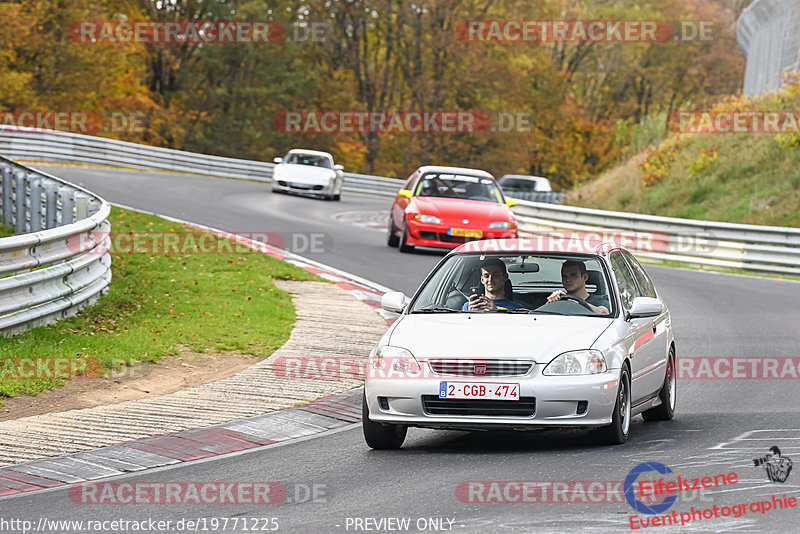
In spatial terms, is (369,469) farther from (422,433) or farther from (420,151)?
(420,151)

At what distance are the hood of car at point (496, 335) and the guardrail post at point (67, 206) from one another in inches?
370

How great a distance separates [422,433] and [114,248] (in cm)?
1076

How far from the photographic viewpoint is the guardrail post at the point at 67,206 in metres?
16.7

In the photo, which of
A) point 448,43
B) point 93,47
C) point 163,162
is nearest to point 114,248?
point 163,162

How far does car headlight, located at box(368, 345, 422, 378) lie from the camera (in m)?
7.85

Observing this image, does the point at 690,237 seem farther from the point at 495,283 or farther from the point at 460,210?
the point at 495,283

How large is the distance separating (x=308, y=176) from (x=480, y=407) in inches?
1116

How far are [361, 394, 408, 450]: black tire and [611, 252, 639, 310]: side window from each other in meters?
1.95

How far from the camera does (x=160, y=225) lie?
22.3 m

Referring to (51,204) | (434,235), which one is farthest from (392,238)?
(51,204)

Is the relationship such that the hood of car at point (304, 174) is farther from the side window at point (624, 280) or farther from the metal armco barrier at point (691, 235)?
the side window at point (624, 280)

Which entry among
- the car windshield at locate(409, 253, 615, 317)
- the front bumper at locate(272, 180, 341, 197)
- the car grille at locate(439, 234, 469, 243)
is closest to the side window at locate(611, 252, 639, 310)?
the car windshield at locate(409, 253, 615, 317)

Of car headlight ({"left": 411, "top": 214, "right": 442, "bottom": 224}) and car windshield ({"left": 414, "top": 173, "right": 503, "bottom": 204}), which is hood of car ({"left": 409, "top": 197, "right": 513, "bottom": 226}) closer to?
car headlight ({"left": 411, "top": 214, "right": 442, "bottom": 224})

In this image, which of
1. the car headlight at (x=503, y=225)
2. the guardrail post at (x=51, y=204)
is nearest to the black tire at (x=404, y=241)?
the car headlight at (x=503, y=225)
